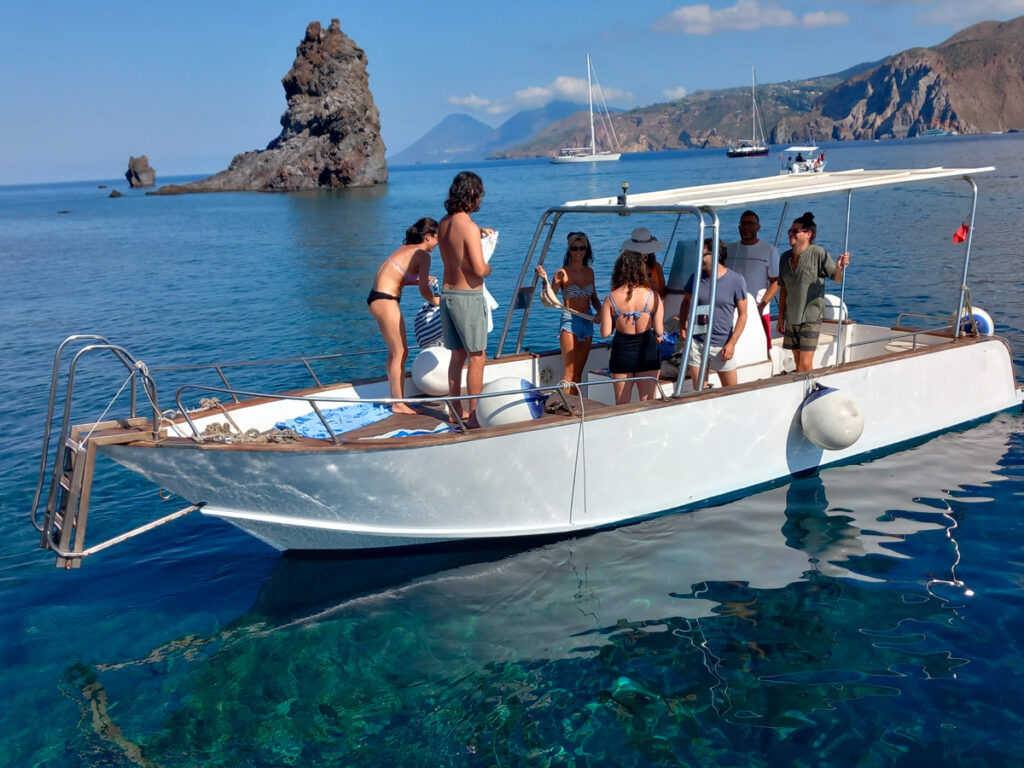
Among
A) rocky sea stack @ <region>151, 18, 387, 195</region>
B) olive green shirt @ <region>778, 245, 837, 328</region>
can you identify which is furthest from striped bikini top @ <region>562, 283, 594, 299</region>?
rocky sea stack @ <region>151, 18, 387, 195</region>

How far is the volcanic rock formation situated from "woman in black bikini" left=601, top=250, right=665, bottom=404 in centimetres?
15408

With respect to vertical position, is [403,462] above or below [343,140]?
below

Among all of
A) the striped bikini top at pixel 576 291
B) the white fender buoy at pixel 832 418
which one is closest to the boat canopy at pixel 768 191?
the striped bikini top at pixel 576 291

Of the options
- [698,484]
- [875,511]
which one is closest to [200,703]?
[698,484]

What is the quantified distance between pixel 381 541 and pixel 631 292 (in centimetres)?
291

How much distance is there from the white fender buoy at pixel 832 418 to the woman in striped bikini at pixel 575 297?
2.19 m

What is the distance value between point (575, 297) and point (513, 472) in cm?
216

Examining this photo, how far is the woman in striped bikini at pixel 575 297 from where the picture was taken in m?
7.50

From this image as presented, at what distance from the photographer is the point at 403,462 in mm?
5910

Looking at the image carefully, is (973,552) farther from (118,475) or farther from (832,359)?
(118,475)

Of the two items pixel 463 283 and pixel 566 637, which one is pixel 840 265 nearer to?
pixel 463 283

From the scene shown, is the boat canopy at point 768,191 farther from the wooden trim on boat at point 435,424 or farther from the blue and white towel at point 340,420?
the blue and white towel at point 340,420

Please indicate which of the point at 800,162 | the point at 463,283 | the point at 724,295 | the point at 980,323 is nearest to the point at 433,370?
the point at 463,283

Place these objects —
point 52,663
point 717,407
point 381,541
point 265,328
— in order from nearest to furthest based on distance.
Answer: point 52,663 < point 381,541 < point 717,407 < point 265,328
